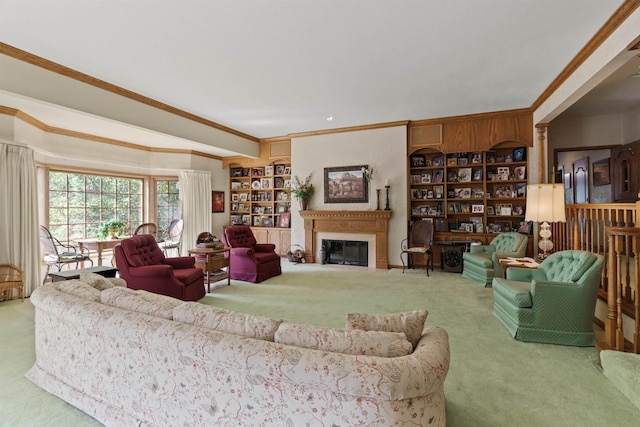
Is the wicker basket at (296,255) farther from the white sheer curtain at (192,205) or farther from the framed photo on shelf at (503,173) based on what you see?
the framed photo on shelf at (503,173)

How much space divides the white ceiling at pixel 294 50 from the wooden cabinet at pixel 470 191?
1267 mm

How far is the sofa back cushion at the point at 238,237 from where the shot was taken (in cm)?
548

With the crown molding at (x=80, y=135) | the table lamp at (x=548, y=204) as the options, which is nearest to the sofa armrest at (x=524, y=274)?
the table lamp at (x=548, y=204)

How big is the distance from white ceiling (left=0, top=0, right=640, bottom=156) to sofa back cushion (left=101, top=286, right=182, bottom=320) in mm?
2362

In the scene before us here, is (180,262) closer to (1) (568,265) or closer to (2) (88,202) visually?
(2) (88,202)

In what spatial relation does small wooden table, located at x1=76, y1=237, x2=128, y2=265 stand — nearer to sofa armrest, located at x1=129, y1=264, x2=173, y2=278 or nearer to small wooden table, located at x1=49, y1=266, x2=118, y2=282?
small wooden table, located at x1=49, y1=266, x2=118, y2=282

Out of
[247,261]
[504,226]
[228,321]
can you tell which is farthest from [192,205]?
[504,226]

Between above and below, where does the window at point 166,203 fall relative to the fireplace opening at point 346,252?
above

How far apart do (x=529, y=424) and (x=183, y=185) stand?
23.7 feet

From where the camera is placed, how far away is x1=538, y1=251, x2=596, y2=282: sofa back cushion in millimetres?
2764

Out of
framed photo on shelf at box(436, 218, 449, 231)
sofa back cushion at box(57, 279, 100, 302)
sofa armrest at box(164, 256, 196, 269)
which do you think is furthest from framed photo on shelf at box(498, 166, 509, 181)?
sofa back cushion at box(57, 279, 100, 302)

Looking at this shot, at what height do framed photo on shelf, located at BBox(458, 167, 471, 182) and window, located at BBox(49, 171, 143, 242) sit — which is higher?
framed photo on shelf, located at BBox(458, 167, 471, 182)

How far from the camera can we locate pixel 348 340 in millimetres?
1341

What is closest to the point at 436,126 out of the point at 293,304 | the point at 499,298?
the point at 499,298
